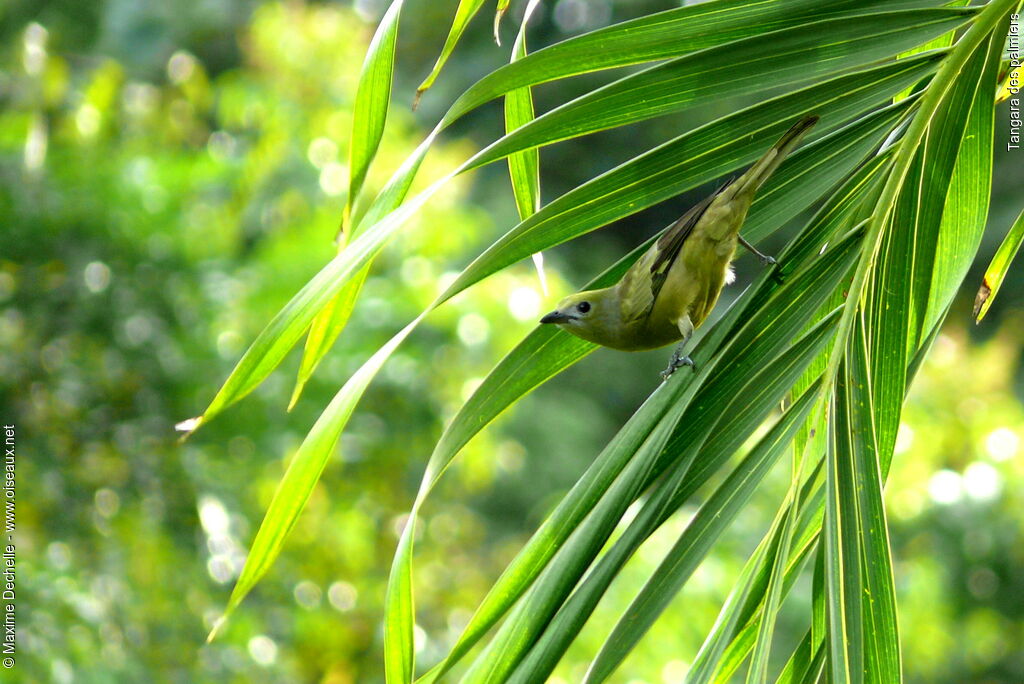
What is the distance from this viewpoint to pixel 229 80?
23.1 feet

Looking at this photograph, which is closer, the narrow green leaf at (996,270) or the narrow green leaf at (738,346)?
the narrow green leaf at (738,346)

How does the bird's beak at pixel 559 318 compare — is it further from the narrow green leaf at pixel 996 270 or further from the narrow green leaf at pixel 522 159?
the narrow green leaf at pixel 996 270

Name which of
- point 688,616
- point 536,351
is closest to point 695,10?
point 536,351

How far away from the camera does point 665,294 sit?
6.97 ft

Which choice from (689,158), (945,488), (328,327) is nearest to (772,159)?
(689,158)

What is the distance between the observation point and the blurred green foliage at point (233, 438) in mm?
4750

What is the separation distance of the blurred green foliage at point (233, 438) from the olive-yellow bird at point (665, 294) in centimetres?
279

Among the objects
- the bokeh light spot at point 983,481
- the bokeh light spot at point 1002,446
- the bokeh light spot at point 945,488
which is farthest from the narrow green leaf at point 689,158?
the bokeh light spot at point 1002,446

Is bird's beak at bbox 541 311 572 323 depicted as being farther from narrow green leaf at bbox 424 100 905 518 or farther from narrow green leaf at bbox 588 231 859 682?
narrow green leaf at bbox 588 231 859 682

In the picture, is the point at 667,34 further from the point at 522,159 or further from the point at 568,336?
the point at 568,336

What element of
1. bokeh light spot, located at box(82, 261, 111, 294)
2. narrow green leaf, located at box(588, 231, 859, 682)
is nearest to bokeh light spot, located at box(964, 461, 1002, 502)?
bokeh light spot, located at box(82, 261, 111, 294)

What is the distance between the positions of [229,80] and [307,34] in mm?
724

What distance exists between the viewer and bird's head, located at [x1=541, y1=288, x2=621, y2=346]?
2057 mm

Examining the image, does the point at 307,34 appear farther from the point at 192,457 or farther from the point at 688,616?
the point at 688,616
